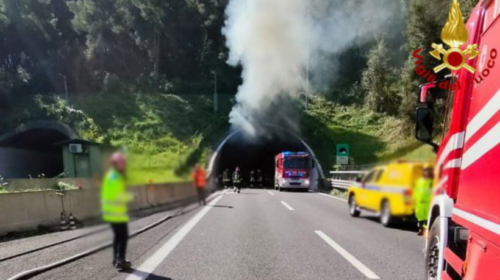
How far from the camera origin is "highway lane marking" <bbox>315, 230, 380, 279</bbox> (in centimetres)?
718

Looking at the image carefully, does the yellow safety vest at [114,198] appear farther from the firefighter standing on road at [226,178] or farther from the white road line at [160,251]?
the firefighter standing on road at [226,178]

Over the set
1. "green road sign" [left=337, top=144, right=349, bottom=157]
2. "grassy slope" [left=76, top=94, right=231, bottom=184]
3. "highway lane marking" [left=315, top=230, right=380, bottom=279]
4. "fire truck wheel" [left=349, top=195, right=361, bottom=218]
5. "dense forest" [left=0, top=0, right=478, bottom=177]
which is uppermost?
"dense forest" [left=0, top=0, right=478, bottom=177]

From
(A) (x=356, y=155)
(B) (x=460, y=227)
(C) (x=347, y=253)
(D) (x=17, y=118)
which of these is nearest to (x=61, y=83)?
(D) (x=17, y=118)

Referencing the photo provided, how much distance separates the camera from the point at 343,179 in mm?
2688

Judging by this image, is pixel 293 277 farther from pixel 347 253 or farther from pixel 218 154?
pixel 218 154

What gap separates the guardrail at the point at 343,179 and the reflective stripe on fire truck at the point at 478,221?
41.5 inches

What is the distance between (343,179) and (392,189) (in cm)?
85

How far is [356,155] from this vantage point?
7.88ft

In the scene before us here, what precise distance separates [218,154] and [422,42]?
1255mm

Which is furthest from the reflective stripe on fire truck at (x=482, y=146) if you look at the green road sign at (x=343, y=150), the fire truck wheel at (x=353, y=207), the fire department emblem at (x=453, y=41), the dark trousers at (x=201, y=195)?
the dark trousers at (x=201, y=195)

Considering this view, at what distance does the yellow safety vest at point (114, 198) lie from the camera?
3.69ft

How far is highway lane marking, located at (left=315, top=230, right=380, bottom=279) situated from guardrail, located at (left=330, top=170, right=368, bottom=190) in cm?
494

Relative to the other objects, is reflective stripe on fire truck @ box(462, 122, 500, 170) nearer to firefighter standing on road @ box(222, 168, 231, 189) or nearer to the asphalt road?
firefighter standing on road @ box(222, 168, 231, 189)

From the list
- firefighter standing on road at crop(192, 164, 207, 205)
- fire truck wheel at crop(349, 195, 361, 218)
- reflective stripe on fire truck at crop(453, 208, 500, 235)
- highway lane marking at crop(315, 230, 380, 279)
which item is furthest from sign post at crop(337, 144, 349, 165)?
highway lane marking at crop(315, 230, 380, 279)
